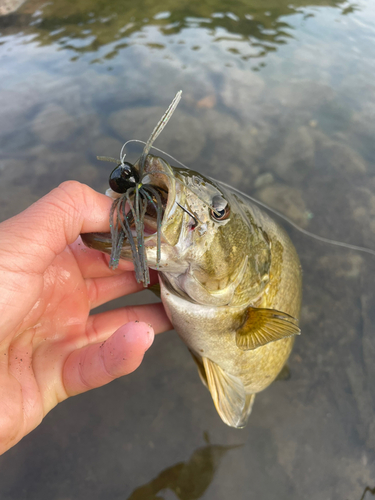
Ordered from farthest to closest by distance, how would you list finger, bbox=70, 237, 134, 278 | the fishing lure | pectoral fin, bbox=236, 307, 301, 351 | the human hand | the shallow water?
the shallow water
finger, bbox=70, 237, 134, 278
pectoral fin, bbox=236, 307, 301, 351
the human hand
the fishing lure

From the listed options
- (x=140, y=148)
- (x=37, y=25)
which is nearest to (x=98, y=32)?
(x=37, y=25)

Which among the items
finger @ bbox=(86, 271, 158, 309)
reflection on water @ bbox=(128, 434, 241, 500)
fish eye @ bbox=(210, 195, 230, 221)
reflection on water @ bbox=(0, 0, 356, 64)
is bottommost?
reflection on water @ bbox=(128, 434, 241, 500)

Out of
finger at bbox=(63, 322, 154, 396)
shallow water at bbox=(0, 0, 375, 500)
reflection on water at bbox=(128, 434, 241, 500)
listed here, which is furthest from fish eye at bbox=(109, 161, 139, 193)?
reflection on water at bbox=(128, 434, 241, 500)

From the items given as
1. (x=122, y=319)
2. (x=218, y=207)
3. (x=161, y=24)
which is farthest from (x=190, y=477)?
(x=161, y=24)

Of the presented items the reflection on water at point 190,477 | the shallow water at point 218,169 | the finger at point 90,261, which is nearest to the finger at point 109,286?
the finger at point 90,261

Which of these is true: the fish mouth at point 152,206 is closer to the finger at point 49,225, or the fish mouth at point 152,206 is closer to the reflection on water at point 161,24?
the finger at point 49,225

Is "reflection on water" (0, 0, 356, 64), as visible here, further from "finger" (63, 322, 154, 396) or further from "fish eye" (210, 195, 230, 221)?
"finger" (63, 322, 154, 396)

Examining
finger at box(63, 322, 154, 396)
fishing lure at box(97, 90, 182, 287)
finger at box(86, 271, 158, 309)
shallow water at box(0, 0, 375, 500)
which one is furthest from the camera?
finger at box(86, 271, 158, 309)
